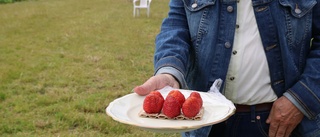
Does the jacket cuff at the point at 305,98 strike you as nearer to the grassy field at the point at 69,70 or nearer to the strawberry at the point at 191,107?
the strawberry at the point at 191,107

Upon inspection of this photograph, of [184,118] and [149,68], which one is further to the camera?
[149,68]

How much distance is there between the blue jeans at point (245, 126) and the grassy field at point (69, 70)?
1.92 m

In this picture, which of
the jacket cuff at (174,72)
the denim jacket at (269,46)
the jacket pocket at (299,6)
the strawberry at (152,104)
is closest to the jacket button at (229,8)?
the denim jacket at (269,46)

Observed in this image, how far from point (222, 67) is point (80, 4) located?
13121 millimetres

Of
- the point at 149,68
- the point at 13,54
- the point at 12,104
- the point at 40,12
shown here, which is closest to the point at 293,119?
the point at 12,104

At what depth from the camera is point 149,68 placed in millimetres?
5508

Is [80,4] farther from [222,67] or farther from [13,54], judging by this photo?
[222,67]

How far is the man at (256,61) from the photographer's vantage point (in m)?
1.46

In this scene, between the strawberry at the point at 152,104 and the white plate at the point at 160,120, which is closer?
the white plate at the point at 160,120

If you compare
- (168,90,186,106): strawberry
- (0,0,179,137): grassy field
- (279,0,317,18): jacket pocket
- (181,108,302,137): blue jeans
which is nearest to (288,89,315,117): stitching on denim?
(181,108,302,137): blue jeans

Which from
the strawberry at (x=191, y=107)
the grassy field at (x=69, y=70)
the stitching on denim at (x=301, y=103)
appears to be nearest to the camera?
the strawberry at (x=191, y=107)

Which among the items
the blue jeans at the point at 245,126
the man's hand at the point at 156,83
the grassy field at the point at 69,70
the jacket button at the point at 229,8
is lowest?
the grassy field at the point at 69,70

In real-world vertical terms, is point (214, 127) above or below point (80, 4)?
above

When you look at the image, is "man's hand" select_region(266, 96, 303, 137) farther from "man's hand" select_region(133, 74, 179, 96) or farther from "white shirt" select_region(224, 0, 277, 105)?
"man's hand" select_region(133, 74, 179, 96)
